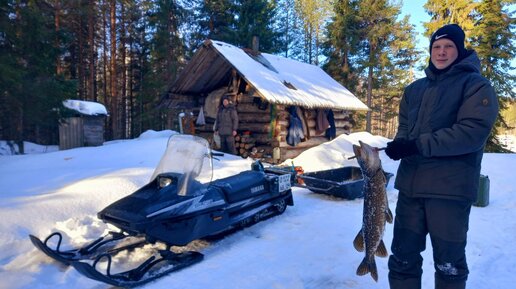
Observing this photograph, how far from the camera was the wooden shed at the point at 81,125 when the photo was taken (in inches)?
568

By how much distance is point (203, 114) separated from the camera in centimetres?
1211

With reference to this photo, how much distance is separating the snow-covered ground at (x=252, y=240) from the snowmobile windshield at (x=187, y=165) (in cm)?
78

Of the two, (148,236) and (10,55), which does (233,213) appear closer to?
(148,236)

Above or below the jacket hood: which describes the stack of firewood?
below

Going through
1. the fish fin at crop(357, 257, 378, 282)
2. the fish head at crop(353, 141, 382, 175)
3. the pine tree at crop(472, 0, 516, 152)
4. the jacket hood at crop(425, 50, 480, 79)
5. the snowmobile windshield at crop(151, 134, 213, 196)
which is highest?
the pine tree at crop(472, 0, 516, 152)

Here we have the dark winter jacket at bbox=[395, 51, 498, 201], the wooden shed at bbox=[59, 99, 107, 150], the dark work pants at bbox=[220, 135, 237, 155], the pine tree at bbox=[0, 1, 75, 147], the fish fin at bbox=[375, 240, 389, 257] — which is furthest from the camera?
the wooden shed at bbox=[59, 99, 107, 150]

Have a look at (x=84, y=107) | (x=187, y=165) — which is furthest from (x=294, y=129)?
(x=84, y=107)

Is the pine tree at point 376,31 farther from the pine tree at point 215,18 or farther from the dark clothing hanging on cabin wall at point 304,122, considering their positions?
the dark clothing hanging on cabin wall at point 304,122

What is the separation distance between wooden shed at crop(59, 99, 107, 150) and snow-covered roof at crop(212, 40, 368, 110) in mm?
8094

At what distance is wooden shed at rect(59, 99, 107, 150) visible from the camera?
14438 mm

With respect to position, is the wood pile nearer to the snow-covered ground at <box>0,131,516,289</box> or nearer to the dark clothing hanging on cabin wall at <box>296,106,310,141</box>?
the dark clothing hanging on cabin wall at <box>296,106,310,141</box>

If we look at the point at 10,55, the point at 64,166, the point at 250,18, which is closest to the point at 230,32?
the point at 250,18

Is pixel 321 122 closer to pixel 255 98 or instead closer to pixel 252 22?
pixel 255 98

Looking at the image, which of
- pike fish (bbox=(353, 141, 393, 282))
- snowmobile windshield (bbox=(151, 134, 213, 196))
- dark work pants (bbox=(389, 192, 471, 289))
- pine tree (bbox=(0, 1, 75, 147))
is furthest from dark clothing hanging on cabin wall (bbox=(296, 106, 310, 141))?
dark work pants (bbox=(389, 192, 471, 289))
